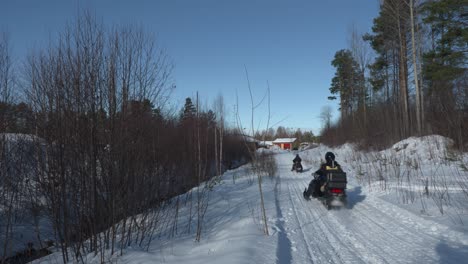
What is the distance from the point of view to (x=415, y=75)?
16.9 metres

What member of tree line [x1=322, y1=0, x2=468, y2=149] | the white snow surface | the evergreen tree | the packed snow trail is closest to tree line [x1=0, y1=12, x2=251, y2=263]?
the white snow surface

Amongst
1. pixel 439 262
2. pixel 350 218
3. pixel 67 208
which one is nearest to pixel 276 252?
pixel 439 262

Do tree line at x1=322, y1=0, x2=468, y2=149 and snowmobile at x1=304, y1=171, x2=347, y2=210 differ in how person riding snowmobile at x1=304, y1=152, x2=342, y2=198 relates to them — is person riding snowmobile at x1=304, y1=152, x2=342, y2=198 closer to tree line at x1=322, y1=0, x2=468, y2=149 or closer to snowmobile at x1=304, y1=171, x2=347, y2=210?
snowmobile at x1=304, y1=171, x2=347, y2=210

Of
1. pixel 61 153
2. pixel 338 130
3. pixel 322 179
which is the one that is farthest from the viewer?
pixel 338 130

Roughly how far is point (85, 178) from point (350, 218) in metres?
5.67

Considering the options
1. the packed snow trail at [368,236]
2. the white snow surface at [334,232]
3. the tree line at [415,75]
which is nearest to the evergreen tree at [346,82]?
the tree line at [415,75]

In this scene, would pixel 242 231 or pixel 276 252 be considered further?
pixel 242 231

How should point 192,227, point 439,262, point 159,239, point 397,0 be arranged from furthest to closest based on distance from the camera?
point 397,0 → point 192,227 → point 159,239 → point 439,262

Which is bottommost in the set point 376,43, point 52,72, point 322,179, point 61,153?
point 322,179

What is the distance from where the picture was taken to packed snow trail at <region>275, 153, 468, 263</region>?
4.20 m

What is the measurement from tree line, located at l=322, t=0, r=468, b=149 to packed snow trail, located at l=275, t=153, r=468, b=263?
6.09 m

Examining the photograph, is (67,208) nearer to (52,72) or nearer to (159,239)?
(159,239)

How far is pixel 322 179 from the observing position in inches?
333

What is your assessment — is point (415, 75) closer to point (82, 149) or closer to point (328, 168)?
point (328, 168)
